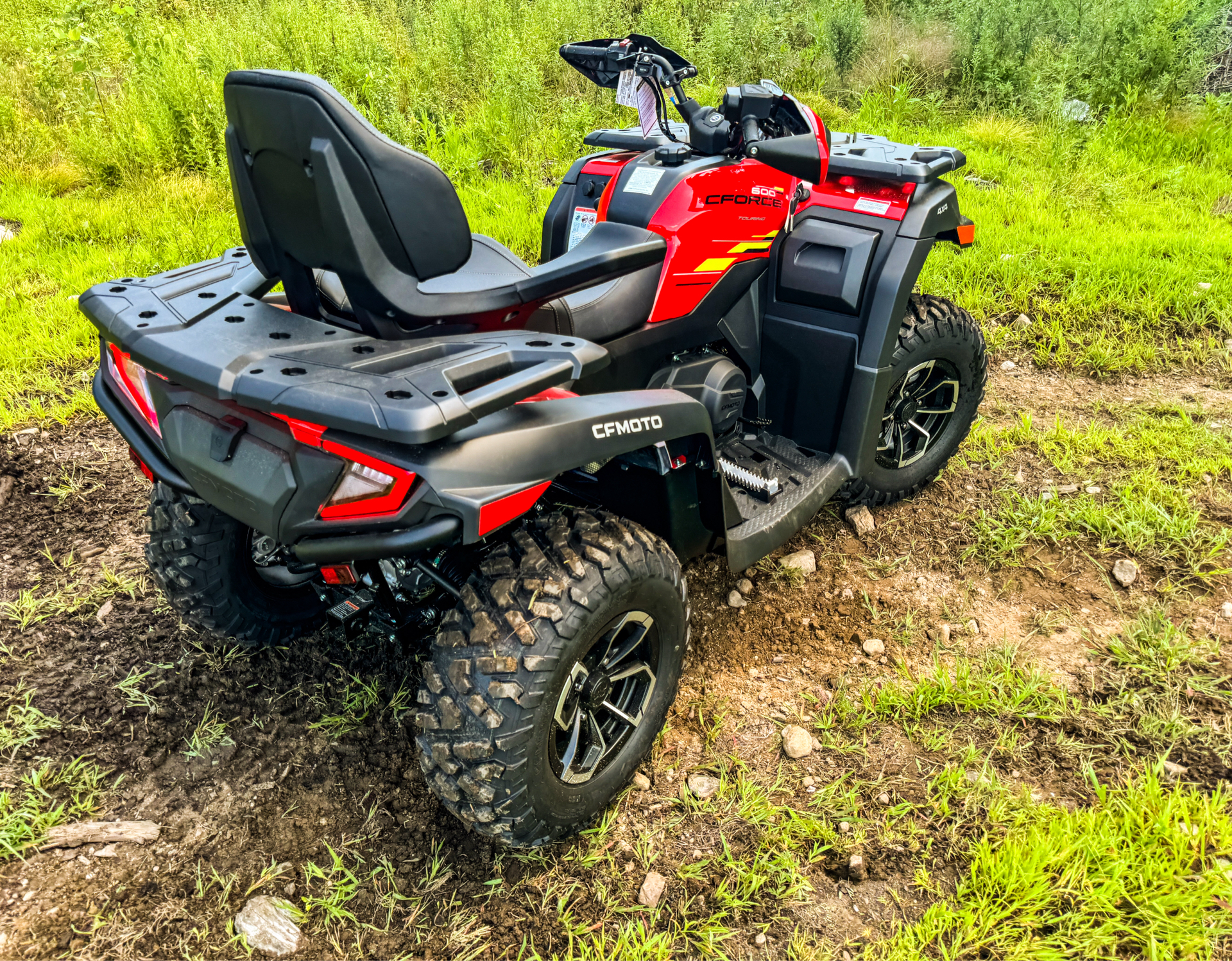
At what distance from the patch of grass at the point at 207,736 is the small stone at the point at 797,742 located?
1543 mm

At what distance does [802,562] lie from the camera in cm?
314

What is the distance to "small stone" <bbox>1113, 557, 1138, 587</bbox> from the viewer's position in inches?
119

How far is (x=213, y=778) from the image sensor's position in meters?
2.30

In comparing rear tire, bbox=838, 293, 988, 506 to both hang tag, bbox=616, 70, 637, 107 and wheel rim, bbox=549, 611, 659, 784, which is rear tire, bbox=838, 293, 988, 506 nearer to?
hang tag, bbox=616, 70, 637, 107

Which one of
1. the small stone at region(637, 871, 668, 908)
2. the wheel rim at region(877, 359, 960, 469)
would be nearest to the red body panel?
the wheel rim at region(877, 359, 960, 469)

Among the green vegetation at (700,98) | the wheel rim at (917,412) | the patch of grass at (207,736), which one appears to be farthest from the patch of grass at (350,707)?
the green vegetation at (700,98)

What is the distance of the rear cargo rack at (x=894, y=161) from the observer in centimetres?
288

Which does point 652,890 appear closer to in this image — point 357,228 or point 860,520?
point 357,228

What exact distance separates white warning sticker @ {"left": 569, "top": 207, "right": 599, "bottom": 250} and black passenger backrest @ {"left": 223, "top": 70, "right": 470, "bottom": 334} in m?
1.02

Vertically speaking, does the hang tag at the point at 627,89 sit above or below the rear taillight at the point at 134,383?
above

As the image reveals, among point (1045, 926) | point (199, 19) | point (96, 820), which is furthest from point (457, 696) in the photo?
point (199, 19)

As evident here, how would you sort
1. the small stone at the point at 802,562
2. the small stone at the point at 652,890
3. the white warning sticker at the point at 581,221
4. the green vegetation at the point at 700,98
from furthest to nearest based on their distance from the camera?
1. the green vegetation at the point at 700,98
2. the small stone at the point at 802,562
3. the white warning sticker at the point at 581,221
4. the small stone at the point at 652,890

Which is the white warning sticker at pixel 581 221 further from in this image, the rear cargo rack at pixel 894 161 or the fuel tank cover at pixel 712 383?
the rear cargo rack at pixel 894 161

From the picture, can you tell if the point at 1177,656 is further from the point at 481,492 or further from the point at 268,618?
the point at 268,618
